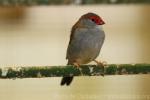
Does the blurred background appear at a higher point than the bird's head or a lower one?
lower

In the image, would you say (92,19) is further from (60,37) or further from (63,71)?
(60,37)

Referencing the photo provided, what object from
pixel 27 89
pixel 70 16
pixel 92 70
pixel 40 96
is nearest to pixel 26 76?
pixel 92 70

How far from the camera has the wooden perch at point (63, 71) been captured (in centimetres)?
56

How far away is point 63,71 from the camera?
1.86 feet

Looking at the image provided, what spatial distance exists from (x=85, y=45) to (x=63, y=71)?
314mm

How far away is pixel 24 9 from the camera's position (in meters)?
1.69

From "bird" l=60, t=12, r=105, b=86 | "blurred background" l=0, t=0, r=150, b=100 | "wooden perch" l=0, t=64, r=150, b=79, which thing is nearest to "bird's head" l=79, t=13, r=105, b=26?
"bird" l=60, t=12, r=105, b=86

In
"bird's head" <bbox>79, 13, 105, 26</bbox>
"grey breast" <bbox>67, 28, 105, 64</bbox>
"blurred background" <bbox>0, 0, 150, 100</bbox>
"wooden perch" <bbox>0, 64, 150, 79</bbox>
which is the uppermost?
"bird's head" <bbox>79, 13, 105, 26</bbox>

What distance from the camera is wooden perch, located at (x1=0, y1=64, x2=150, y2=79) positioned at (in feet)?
1.84

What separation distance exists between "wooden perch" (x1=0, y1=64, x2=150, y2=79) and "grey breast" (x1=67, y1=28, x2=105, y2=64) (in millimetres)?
241

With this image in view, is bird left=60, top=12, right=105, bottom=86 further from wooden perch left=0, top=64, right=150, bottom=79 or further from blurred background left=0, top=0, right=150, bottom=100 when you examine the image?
blurred background left=0, top=0, right=150, bottom=100

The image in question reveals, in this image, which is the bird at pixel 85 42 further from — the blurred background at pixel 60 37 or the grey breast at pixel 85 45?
the blurred background at pixel 60 37

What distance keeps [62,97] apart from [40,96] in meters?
0.06

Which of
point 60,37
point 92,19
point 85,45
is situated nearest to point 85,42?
point 85,45
